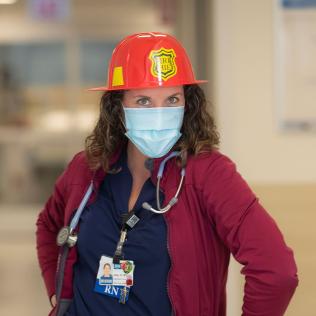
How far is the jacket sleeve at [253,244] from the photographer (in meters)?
1.53

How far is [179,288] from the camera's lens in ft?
5.28

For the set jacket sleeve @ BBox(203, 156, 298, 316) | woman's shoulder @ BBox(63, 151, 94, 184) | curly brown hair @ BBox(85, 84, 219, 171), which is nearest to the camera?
jacket sleeve @ BBox(203, 156, 298, 316)

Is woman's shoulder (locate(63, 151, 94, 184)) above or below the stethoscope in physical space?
above

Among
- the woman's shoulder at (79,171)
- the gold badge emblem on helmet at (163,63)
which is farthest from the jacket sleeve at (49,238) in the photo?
the gold badge emblem on helmet at (163,63)

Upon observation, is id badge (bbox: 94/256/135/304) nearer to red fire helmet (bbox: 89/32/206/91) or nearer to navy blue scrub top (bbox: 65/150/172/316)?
navy blue scrub top (bbox: 65/150/172/316)

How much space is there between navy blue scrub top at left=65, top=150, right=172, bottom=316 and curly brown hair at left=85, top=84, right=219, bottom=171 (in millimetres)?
69

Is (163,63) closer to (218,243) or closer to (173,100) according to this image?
(173,100)

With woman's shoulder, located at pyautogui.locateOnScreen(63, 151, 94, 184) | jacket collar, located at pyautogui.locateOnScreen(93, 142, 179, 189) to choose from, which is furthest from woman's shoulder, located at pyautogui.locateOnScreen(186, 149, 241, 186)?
woman's shoulder, located at pyautogui.locateOnScreen(63, 151, 94, 184)

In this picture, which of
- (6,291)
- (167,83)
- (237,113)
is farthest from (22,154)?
(167,83)

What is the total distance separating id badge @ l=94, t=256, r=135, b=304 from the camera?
166 centimetres

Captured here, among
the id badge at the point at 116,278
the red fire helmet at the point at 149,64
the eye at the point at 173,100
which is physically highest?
the red fire helmet at the point at 149,64

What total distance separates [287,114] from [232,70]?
13.2 inches

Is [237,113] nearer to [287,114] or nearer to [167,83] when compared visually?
[287,114]

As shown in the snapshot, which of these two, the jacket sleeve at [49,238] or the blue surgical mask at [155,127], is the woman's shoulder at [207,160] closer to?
the blue surgical mask at [155,127]
